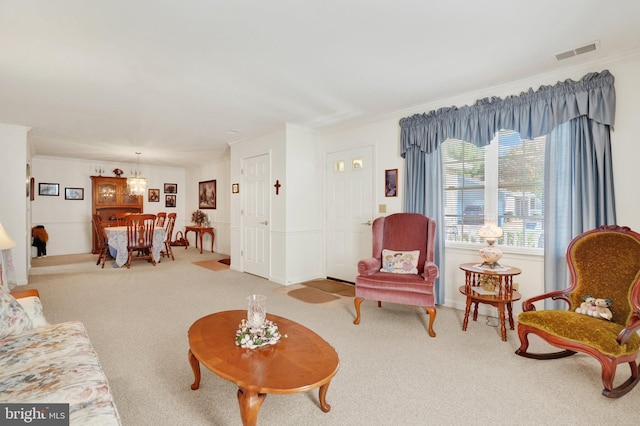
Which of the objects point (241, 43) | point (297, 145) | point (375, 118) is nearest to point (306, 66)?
point (241, 43)

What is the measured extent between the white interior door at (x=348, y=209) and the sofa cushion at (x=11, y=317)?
146 inches

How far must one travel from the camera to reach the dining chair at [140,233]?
607 cm

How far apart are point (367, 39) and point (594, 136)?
2.20 meters

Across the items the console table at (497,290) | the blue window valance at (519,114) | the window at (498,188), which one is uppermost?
the blue window valance at (519,114)

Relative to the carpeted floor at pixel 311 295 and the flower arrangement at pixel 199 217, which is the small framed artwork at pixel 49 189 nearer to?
the flower arrangement at pixel 199 217

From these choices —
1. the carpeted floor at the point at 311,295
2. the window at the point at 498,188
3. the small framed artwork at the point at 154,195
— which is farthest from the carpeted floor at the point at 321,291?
the small framed artwork at the point at 154,195

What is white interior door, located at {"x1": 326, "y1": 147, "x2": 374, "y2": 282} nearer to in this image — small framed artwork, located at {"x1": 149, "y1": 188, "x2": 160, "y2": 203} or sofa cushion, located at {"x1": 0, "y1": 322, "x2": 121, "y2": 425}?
sofa cushion, located at {"x1": 0, "y1": 322, "x2": 121, "y2": 425}

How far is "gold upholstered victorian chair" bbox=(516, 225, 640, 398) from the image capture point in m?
2.04

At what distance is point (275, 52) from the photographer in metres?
2.63

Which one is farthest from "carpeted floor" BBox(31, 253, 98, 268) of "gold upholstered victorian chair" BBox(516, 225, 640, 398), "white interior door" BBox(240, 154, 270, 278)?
"gold upholstered victorian chair" BBox(516, 225, 640, 398)

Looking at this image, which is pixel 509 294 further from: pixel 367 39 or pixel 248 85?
pixel 248 85

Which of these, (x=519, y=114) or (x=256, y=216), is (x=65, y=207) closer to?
(x=256, y=216)

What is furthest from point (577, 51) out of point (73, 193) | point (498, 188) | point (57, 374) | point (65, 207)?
point (65, 207)

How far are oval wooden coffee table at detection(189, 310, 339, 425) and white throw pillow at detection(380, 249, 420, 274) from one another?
5.49 ft
